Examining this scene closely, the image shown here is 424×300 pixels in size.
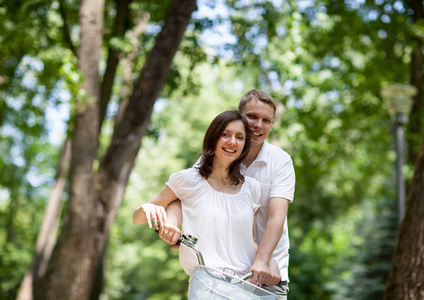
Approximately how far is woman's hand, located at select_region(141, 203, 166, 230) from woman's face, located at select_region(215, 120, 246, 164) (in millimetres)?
456

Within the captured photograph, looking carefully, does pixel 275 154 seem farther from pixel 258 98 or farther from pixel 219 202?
pixel 219 202

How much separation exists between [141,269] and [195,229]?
78.4 feet

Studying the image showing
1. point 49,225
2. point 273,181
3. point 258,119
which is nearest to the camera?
point 273,181

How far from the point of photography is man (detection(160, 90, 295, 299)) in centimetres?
283

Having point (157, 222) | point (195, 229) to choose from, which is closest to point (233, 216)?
point (195, 229)

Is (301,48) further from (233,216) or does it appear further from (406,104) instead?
(233,216)

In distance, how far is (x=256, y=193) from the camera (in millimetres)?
2924

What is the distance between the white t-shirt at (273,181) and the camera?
304 cm

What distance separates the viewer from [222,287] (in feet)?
7.90

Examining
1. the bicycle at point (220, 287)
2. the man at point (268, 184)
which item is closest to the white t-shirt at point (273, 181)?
the man at point (268, 184)

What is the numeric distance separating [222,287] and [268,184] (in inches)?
33.5

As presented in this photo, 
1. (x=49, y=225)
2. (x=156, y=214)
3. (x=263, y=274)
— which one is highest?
(x=156, y=214)

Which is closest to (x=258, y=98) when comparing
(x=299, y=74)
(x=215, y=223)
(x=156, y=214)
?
(x=215, y=223)

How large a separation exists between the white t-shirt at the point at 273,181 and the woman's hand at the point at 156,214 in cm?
70
